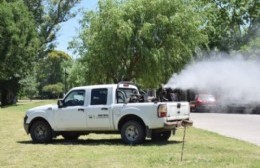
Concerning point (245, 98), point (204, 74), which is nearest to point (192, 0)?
point (245, 98)

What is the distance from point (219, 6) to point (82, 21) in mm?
13874

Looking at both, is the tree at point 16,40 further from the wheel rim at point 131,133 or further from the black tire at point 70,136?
the wheel rim at point 131,133

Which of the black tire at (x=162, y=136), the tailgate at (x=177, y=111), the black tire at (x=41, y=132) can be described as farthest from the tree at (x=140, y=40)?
the tailgate at (x=177, y=111)

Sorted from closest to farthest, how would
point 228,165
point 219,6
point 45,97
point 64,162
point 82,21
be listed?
point 228,165, point 64,162, point 82,21, point 219,6, point 45,97

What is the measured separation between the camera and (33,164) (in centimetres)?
1152

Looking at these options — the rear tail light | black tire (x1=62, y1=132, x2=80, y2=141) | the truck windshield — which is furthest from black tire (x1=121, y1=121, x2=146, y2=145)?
black tire (x1=62, y1=132, x2=80, y2=141)

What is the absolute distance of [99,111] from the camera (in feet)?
52.9

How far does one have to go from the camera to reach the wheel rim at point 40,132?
56.0ft

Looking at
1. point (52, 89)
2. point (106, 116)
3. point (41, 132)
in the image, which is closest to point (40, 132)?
point (41, 132)

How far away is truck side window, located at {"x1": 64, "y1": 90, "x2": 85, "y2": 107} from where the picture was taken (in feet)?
54.6

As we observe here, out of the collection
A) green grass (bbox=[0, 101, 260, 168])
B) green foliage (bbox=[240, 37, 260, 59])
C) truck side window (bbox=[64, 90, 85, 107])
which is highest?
green foliage (bbox=[240, 37, 260, 59])

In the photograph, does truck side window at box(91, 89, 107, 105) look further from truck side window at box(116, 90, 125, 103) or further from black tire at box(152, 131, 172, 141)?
black tire at box(152, 131, 172, 141)

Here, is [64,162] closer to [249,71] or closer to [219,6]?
[249,71]

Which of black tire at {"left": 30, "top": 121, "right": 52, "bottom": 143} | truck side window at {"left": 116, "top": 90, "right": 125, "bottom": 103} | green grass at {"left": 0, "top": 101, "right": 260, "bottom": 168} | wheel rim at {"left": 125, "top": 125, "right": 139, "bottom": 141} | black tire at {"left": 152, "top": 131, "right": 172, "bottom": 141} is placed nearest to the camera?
green grass at {"left": 0, "top": 101, "right": 260, "bottom": 168}
